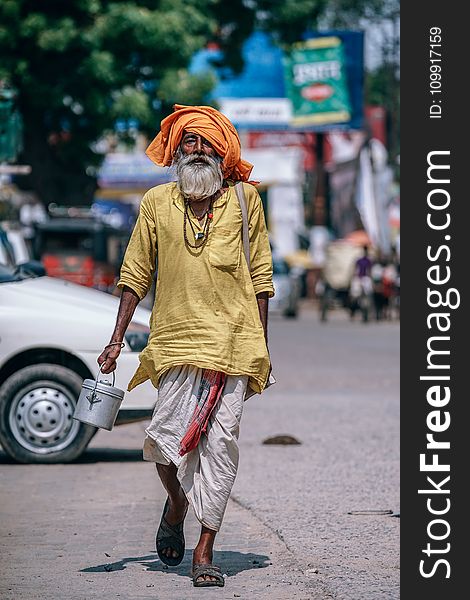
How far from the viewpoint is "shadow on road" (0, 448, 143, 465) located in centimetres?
1076

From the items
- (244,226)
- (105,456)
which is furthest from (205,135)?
(105,456)

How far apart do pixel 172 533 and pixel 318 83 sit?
36.7 meters

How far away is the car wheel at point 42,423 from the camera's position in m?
10.4

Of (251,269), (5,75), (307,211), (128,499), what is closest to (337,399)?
(128,499)

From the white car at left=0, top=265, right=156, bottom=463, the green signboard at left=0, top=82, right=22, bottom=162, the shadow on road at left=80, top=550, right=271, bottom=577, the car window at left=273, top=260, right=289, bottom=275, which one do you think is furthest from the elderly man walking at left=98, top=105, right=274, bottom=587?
the car window at left=273, top=260, right=289, bottom=275

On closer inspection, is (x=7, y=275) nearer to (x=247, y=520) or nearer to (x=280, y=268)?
(x=247, y=520)

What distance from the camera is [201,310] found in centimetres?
654

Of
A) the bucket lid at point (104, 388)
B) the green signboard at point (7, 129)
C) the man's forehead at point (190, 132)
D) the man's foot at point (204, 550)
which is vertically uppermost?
the green signboard at point (7, 129)

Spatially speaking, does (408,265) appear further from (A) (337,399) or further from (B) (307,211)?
(B) (307,211)

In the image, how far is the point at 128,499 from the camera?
896cm

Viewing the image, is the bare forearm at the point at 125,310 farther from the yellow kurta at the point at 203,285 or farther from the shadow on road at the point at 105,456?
the shadow on road at the point at 105,456

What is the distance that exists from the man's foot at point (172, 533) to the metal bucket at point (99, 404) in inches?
17.2

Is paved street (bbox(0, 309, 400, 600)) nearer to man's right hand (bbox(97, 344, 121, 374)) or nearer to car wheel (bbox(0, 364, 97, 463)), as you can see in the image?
car wheel (bbox(0, 364, 97, 463))
